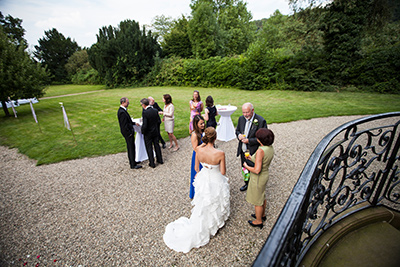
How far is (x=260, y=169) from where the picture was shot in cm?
329

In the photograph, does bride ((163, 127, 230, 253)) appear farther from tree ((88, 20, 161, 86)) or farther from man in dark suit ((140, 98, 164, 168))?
tree ((88, 20, 161, 86))

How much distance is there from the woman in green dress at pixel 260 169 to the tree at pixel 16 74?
16.0 metres

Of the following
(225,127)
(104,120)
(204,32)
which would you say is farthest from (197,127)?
(204,32)

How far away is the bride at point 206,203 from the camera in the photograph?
3.42 meters

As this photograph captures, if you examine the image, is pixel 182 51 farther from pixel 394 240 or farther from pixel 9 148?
pixel 394 240

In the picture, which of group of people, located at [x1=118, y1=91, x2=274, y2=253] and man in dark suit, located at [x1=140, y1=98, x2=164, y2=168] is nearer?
group of people, located at [x1=118, y1=91, x2=274, y2=253]

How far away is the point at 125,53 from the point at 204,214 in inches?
1259

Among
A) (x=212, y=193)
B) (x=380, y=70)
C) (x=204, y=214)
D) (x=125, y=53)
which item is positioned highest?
(x=125, y=53)

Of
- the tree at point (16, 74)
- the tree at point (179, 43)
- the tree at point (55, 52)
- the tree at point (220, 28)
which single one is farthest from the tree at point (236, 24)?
the tree at point (55, 52)

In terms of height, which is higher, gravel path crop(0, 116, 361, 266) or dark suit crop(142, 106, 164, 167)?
dark suit crop(142, 106, 164, 167)

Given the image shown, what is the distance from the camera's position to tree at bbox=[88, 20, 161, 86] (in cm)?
2948

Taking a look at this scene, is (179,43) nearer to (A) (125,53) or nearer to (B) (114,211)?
(A) (125,53)

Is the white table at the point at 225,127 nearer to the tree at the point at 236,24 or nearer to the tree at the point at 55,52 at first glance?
the tree at the point at 236,24

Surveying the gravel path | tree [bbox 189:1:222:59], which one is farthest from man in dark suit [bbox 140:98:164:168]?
tree [bbox 189:1:222:59]
